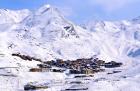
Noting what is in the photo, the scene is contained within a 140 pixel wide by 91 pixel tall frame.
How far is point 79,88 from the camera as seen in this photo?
8094 centimetres

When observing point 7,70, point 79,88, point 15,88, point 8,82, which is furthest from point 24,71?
point 79,88

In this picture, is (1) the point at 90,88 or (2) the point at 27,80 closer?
(1) the point at 90,88

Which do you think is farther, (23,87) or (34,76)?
(34,76)

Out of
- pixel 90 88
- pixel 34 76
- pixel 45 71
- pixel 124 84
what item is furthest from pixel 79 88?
pixel 45 71

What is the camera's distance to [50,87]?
8725cm

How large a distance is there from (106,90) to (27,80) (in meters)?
30.2

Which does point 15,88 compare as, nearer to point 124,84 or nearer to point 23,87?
point 23,87

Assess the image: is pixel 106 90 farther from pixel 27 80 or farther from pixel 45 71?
pixel 45 71

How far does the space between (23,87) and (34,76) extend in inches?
754

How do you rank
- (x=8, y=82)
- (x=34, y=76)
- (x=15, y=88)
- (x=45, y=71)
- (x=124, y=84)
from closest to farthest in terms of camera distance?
(x=124, y=84) → (x=15, y=88) → (x=8, y=82) → (x=34, y=76) → (x=45, y=71)

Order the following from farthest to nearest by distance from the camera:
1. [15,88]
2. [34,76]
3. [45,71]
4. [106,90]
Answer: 1. [45,71]
2. [34,76]
3. [15,88]
4. [106,90]

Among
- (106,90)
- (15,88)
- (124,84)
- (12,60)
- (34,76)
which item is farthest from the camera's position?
(12,60)

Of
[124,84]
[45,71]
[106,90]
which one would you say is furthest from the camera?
[45,71]

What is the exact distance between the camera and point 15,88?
298 feet
